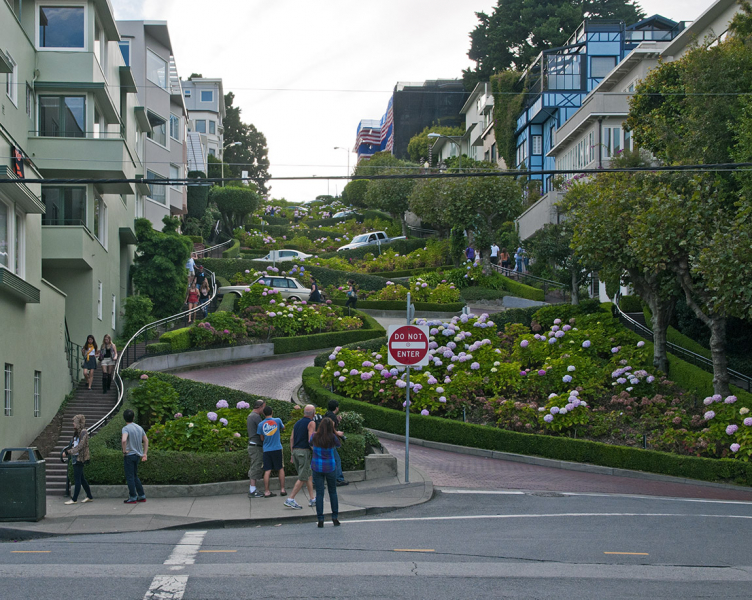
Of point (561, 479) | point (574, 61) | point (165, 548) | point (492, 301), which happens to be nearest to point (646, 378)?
point (561, 479)

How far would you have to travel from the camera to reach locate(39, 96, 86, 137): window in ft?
78.1

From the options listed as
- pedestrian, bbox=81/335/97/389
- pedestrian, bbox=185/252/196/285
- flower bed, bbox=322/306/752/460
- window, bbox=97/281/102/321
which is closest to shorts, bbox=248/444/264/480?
flower bed, bbox=322/306/752/460

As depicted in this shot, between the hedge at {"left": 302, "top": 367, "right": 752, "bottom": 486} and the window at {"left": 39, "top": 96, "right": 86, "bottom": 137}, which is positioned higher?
the window at {"left": 39, "top": 96, "right": 86, "bottom": 137}

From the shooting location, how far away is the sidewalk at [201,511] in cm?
1151

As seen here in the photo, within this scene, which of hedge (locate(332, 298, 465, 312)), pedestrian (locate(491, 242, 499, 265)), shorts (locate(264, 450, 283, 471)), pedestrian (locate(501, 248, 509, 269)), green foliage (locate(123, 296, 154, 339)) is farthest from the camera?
pedestrian (locate(491, 242, 499, 265))

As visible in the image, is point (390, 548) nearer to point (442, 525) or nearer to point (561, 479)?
point (442, 525)

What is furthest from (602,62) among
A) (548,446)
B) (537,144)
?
(548,446)

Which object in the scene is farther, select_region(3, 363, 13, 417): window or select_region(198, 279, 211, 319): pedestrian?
select_region(198, 279, 211, 319): pedestrian

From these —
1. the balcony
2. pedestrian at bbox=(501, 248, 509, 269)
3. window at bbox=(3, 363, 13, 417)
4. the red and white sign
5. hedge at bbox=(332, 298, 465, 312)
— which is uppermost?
the balcony

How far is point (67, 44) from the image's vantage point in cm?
2394

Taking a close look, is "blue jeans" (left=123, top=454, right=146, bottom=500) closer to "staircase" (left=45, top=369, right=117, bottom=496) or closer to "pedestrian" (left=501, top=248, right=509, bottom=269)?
"staircase" (left=45, top=369, right=117, bottom=496)

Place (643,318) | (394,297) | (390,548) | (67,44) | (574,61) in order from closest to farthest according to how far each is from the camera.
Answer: (390,548) → (67,44) → (643,318) → (394,297) → (574,61)

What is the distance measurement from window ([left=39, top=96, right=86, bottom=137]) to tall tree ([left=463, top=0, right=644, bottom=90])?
5446cm

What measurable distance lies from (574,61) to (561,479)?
1902 inches
